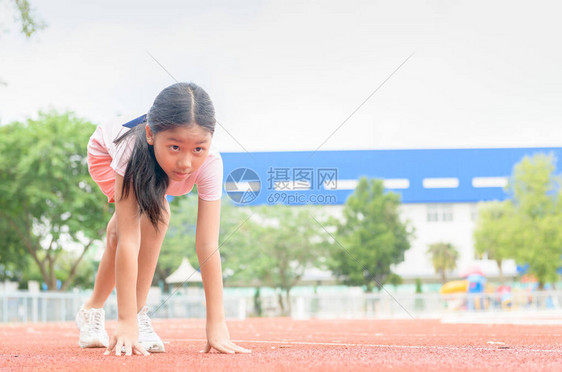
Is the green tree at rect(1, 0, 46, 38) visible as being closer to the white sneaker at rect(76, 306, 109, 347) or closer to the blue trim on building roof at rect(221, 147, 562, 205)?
the white sneaker at rect(76, 306, 109, 347)

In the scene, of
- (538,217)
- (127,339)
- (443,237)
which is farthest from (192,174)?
(443,237)

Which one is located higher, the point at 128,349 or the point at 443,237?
the point at 443,237

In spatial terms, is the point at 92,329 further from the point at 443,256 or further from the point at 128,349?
the point at 443,256

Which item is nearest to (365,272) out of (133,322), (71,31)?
(71,31)

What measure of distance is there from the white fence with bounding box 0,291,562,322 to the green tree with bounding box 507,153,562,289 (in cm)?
162

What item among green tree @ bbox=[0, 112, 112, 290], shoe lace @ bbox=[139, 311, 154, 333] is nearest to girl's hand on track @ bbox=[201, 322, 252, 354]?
shoe lace @ bbox=[139, 311, 154, 333]

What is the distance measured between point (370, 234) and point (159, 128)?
3402cm

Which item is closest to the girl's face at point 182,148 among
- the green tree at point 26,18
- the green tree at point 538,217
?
the green tree at point 26,18

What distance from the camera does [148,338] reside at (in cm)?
344

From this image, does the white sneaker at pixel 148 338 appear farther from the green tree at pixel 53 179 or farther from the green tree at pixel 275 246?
the green tree at pixel 275 246

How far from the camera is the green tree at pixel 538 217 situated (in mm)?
26906

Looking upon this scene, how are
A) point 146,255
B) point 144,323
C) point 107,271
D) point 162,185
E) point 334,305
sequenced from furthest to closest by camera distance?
point 334,305 → point 107,271 → point 146,255 → point 144,323 → point 162,185

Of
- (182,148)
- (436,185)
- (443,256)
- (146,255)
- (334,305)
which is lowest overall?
(334,305)

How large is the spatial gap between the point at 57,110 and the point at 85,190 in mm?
3063
